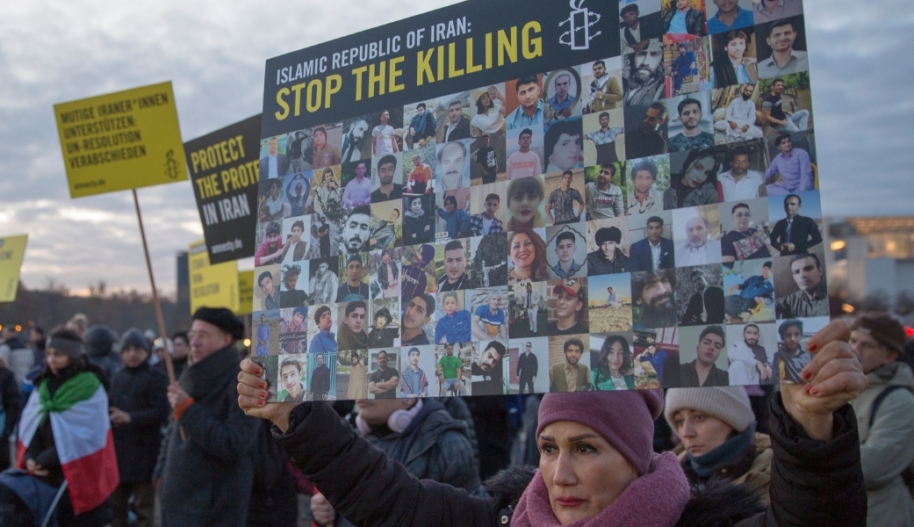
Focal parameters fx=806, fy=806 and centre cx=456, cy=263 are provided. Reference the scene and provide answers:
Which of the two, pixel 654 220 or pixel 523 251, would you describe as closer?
pixel 654 220

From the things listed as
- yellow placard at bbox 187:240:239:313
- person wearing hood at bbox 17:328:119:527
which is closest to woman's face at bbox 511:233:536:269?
person wearing hood at bbox 17:328:119:527

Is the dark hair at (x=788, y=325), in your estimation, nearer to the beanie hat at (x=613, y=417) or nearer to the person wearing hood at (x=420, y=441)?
the beanie hat at (x=613, y=417)

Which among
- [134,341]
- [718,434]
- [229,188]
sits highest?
[229,188]

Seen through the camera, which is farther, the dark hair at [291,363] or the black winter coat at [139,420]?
the black winter coat at [139,420]

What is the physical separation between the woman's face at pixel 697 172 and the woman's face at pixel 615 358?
0.43 meters

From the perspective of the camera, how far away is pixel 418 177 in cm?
239

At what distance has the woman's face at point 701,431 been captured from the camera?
3.75 metres

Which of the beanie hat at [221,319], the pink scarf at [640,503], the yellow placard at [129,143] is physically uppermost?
the yellow placard at [129,143]

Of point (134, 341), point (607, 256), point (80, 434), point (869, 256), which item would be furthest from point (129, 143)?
point (869, 256)

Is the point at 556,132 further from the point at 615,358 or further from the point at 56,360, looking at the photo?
the point at 56,360

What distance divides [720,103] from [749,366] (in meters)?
0.64

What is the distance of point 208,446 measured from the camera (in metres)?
4.88

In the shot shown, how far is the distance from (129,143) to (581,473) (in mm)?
4586

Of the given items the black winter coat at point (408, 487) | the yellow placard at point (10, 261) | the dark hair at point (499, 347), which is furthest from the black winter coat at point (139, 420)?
the dark hair at point (499, 347)
